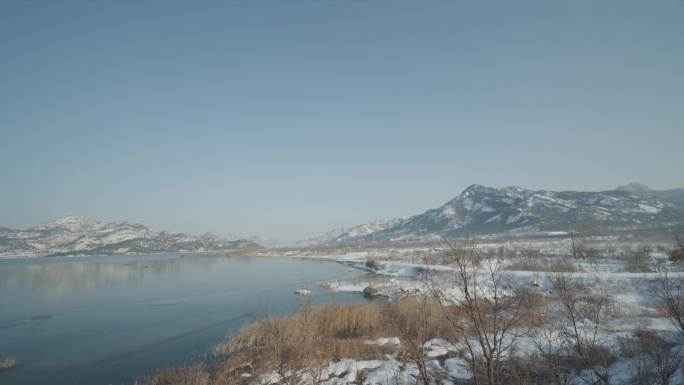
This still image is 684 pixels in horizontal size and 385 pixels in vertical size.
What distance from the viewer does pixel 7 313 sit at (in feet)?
80.5

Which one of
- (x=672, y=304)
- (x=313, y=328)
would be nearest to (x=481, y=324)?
(x=672, y=304)

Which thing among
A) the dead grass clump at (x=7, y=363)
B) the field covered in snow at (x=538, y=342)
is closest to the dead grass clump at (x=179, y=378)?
the field covered in snow at (x=538, y=342)

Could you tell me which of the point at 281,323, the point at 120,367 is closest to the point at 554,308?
the point at 281,323

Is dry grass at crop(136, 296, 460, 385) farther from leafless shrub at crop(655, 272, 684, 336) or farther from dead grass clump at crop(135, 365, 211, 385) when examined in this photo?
leafless shrub at crop(655, 272, 684, 336)

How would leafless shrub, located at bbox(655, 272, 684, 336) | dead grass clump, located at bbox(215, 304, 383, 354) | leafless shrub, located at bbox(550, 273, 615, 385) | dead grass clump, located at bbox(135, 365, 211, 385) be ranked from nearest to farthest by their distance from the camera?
leafless shrub, located at bbox(655, 272, 684, 336), leafless shrub, located at bbox(550, 273, 615, 385), dead grass clump, located at bbox(135, 365, 211, 385), dead grass clump, located at bbox(215, 304, 383, 354)

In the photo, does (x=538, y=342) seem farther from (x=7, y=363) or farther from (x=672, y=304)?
(x=7, y=363)

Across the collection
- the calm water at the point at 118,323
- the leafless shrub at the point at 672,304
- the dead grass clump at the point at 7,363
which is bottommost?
the calm water at the point at 118,323

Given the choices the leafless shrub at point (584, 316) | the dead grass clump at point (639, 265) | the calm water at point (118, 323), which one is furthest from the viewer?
the dead grass clump at point (639, 265)

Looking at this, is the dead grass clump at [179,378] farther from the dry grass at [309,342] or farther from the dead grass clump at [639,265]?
the dead grass clump at [639,265]

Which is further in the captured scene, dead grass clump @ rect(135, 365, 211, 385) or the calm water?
the calm water

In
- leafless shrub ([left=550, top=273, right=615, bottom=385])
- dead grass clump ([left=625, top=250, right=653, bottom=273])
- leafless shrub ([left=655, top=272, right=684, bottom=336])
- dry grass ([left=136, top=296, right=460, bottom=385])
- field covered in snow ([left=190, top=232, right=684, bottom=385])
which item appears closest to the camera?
field covered in snow ([left=190, top=232, right=684, bottom=385])

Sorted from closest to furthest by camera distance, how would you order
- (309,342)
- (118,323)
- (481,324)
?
(481,324)
(309,342)
(118,323)

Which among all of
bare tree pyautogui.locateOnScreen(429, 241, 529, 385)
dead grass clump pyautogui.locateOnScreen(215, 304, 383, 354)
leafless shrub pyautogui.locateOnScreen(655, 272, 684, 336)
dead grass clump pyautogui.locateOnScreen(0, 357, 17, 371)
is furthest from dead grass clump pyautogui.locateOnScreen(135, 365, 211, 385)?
leafless shrub pyautogui.locateOnScreen(655, 272, 684, 336)

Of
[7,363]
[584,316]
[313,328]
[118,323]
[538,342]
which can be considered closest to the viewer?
[538,342]
